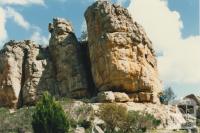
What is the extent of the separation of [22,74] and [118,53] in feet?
49.0

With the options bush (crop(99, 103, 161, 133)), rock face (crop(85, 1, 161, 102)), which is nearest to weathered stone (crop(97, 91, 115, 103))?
rock face (crop(85, 1, 161, 102))

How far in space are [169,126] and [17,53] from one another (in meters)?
23.2

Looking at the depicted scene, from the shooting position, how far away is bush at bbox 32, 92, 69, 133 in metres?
44.9

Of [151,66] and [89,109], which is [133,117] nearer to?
[89,109]

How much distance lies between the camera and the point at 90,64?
6288 cm

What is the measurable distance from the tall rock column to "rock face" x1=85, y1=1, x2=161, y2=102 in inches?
119

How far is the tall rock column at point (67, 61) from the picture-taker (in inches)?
2399

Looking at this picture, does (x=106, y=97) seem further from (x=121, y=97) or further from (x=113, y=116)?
(x=113, y=116)

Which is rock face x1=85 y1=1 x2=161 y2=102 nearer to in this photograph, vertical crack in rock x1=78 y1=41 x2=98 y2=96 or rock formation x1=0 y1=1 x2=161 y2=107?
rock formation x1=0 y1=1 x2=161 y2=107

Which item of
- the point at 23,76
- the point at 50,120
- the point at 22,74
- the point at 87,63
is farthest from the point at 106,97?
the point at 22,74

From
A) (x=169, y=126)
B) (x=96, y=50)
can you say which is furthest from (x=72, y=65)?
(x=169, y=126)

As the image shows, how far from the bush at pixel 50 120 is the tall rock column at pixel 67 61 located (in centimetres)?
1479

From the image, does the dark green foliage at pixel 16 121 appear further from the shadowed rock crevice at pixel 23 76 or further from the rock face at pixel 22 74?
the shadowed rock crevice at pixel 23 76

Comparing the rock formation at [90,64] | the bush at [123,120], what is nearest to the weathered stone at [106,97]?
the rock formation at [90,64]
